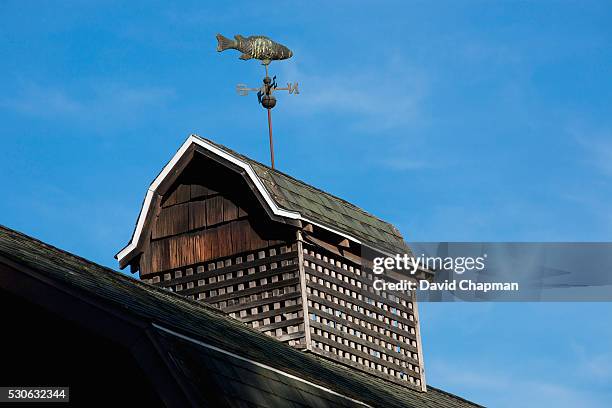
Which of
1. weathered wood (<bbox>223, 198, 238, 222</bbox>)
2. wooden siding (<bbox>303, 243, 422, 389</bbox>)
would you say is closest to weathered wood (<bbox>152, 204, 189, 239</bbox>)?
weathered wood (<bbox>223, 198, 238, 222</bbox>)

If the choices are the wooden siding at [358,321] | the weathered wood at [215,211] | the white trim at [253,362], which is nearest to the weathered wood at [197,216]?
the weathered wood at [215,211]

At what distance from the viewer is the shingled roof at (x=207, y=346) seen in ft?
43.7

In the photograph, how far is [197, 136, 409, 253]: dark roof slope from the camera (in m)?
23.0

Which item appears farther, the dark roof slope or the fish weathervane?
the fish weathervane

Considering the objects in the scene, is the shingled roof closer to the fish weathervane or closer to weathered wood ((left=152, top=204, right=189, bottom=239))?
weathered wood ((left=152, top=204, right=189, bottom=239))

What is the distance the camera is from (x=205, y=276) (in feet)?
75.6

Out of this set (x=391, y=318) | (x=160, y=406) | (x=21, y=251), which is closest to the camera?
(x=160, y=406)

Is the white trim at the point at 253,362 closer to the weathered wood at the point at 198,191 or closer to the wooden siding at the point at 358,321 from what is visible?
the wooden siding at the point at 358,321

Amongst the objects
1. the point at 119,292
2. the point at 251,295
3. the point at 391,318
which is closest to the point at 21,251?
the point at 119,292

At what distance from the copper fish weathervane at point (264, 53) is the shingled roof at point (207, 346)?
645 cm

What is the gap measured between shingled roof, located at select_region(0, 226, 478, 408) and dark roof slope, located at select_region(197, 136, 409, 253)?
2926 millimetres

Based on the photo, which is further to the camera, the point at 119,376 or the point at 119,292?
the point at 119,292

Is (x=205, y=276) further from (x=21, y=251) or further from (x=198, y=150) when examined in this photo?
(x=21, y=251)

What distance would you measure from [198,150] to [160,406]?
10941 mm
